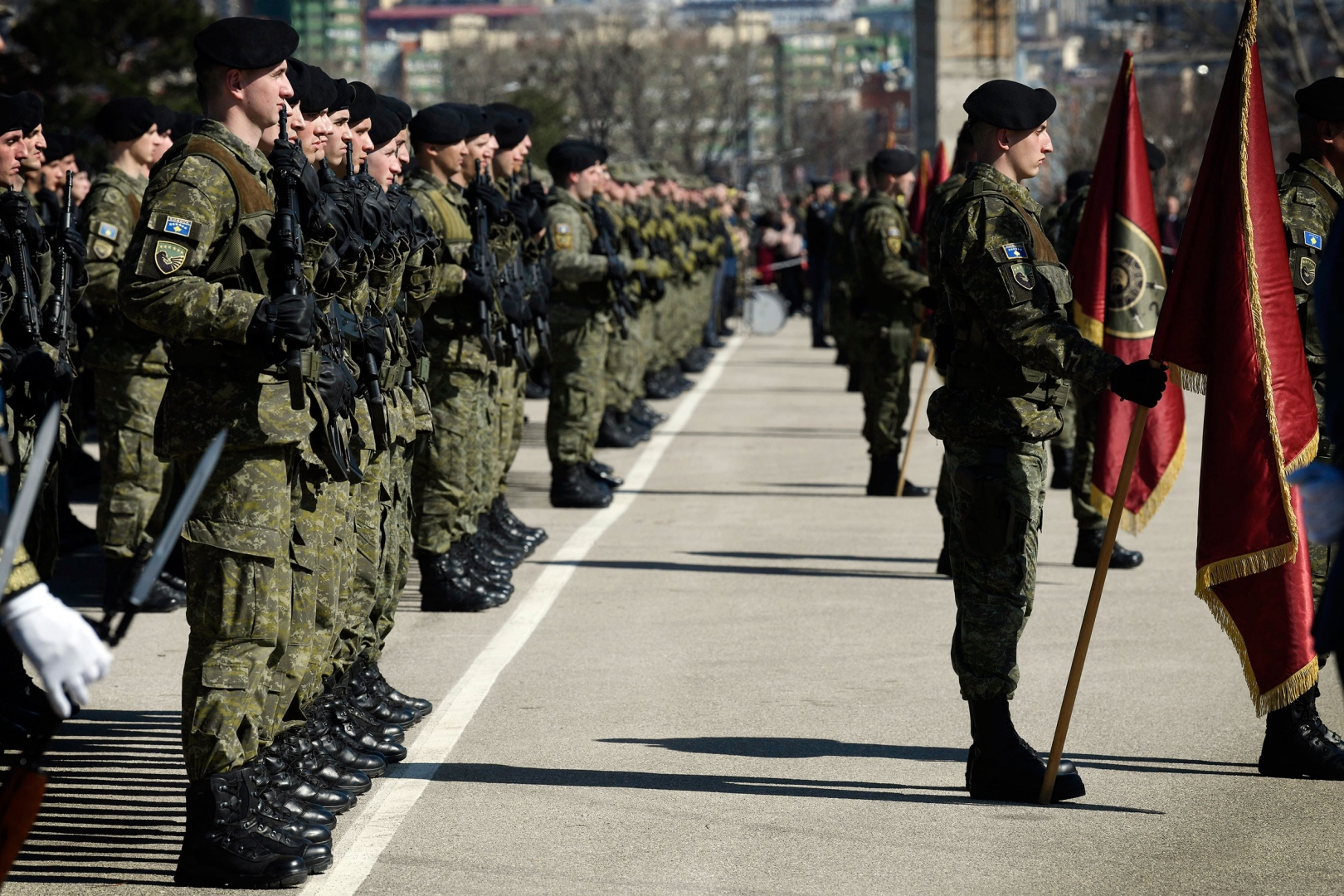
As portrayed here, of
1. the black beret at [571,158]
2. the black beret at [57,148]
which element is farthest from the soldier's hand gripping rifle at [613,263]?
the black beret at [57,148]

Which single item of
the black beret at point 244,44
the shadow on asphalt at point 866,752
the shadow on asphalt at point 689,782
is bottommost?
the shadow on asphalt at point 866,752

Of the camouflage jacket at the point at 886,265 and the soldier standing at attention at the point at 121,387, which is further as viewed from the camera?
the camouflage jacket at the point at 886,265

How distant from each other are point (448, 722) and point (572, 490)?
5.71m

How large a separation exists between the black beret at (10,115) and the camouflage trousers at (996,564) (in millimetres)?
3671

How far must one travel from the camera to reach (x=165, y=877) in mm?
5352

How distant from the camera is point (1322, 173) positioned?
700 cm

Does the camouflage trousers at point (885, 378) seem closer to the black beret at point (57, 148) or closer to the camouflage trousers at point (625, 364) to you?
the camouflage trousers at point (625, 364)

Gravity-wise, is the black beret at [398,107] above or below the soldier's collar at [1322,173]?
above

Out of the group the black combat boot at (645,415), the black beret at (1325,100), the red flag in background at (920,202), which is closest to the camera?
the black beret at (1325,100)

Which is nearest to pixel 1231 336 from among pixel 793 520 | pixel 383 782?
pixel 383 782

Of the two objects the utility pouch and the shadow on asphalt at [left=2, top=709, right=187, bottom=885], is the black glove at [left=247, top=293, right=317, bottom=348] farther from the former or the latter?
the utility pouch

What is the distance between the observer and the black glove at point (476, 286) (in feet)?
28.6

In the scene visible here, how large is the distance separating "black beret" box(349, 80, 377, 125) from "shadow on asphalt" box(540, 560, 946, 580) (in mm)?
3550

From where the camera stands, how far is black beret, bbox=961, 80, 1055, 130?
20.7 ft
